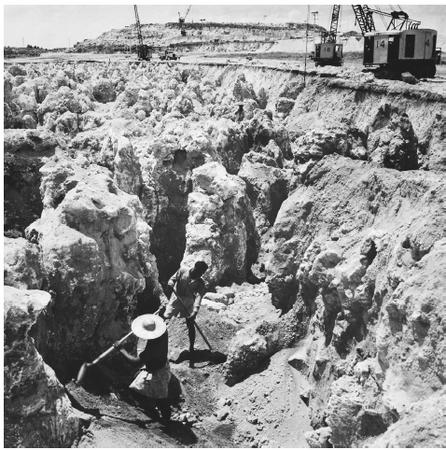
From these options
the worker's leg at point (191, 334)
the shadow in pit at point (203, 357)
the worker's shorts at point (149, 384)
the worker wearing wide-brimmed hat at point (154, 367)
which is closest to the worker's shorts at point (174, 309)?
the worker's leg at point (191, 334)

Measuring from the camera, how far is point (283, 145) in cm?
2262

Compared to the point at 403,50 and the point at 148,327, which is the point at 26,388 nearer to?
the point at 148,327

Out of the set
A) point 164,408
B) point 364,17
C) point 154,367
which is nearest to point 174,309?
point 154,367

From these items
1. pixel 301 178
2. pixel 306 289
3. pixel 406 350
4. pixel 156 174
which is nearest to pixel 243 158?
pixel 156 174

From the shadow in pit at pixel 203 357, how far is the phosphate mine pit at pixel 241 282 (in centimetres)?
6

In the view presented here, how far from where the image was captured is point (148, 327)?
1053 centimetres

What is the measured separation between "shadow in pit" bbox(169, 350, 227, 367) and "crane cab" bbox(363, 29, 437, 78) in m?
20.0

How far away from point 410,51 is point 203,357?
20.7 meters

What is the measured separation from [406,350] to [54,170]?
398 inches

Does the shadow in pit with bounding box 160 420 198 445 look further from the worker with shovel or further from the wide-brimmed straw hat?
the worker with shovel

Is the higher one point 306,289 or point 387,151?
point 387,151

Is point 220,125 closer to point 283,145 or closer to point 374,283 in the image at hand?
point 283,145

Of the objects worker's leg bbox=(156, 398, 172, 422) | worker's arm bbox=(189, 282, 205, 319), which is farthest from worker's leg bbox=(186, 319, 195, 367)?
worker's leg bbox=(156, 398, 172, 422)

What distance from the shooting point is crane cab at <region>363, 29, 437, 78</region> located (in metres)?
26.9
